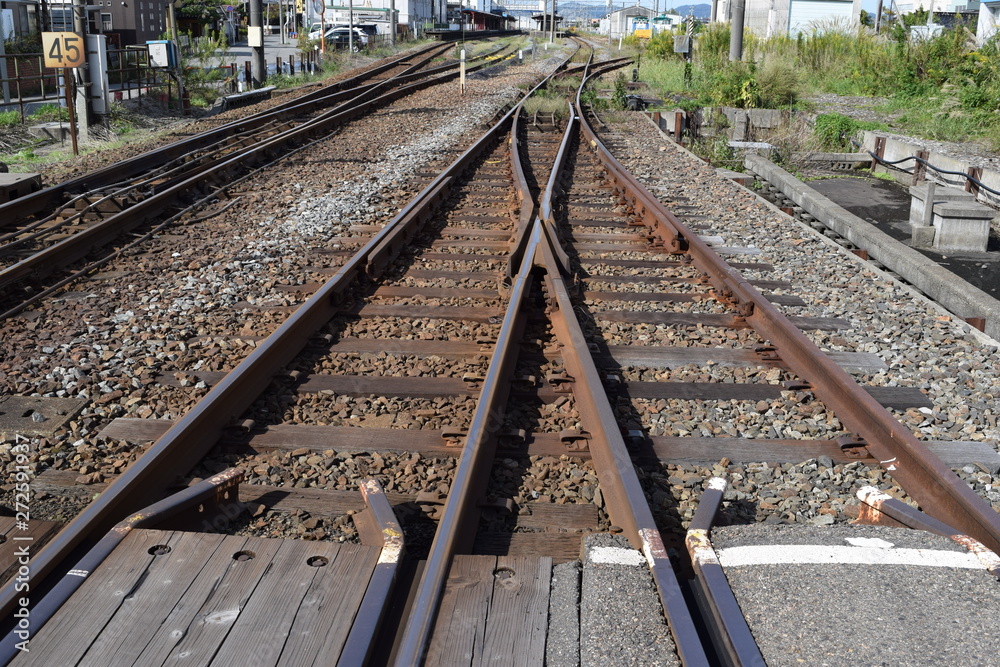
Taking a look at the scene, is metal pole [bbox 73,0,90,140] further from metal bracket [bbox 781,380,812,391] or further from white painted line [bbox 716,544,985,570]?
white painted line [bbox 716,544,985,570]

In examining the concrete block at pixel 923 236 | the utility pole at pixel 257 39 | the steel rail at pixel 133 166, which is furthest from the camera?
the utility pole at pixel 257 39

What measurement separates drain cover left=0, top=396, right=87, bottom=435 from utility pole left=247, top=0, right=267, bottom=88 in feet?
61.9

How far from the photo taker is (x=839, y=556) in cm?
292

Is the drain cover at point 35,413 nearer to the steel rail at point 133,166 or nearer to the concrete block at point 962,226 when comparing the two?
the steel rail at point 133,166

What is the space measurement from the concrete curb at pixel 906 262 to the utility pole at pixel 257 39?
595 inches

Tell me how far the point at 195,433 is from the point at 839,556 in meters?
2.62

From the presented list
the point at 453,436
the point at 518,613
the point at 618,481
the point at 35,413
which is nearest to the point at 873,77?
the point at 453,436

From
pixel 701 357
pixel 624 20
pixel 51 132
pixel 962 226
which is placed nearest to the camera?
pixel 701 357

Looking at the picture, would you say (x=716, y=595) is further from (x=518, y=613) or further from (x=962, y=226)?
(x=962, y=226)

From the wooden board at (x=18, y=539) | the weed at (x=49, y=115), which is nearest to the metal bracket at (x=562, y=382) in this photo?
the wooden board at (x=18, y=539)

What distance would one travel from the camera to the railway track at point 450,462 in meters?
2.56

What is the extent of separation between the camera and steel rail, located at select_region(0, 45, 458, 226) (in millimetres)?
8516

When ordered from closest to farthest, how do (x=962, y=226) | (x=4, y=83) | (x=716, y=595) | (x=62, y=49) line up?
1. (x=716, y=595)
2. (x=962, y=226)
3. (x=62, y=49)
4. (x=4, y=83)

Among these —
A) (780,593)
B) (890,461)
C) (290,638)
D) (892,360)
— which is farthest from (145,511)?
(892,360)
